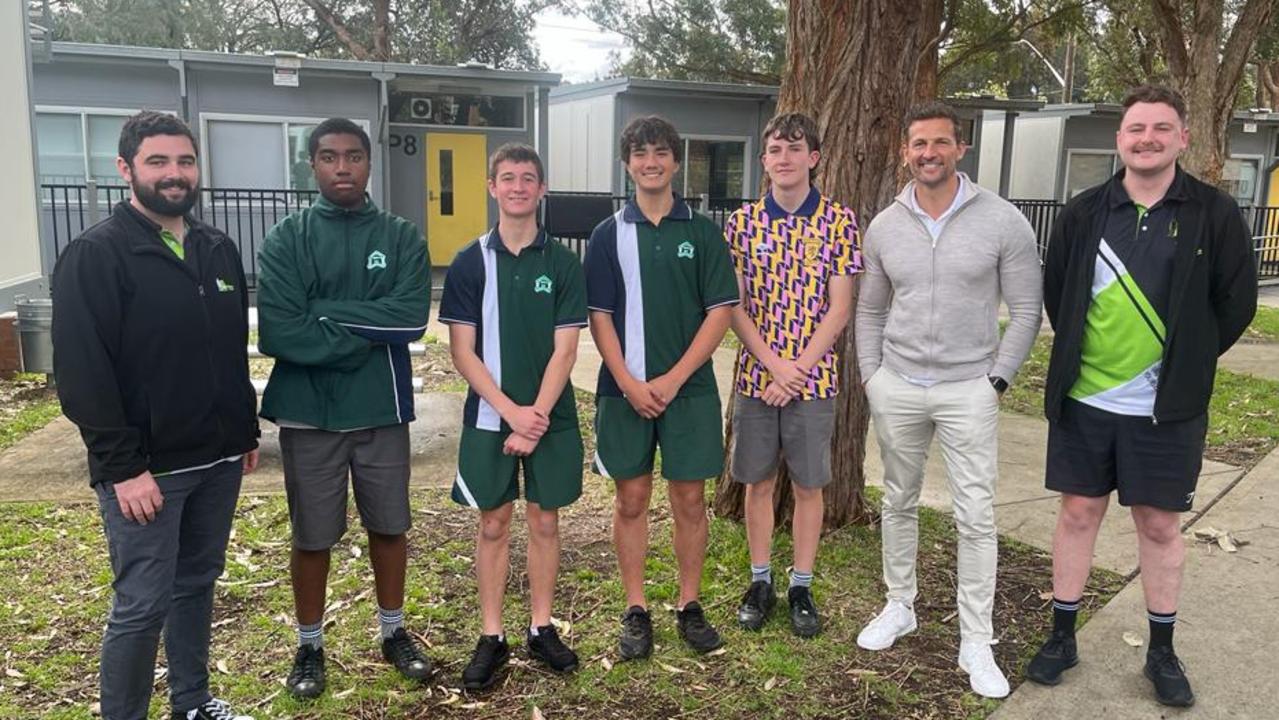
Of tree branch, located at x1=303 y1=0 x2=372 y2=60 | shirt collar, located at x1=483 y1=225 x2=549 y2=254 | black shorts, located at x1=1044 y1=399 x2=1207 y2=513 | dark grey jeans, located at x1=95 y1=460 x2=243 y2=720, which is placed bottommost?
dark grey jeans, located at x1=95 y1=460 x2=243 y2=720

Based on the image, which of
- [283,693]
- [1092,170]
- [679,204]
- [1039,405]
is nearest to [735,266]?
[679,204]

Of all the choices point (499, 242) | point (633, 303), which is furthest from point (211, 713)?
point (633, 303)

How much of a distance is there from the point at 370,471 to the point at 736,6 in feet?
84.6

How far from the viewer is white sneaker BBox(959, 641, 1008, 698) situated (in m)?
3.48

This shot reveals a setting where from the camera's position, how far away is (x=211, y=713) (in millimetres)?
3209

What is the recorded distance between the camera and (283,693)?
11.3ft

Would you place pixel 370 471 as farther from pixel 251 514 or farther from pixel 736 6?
pixel 736 6

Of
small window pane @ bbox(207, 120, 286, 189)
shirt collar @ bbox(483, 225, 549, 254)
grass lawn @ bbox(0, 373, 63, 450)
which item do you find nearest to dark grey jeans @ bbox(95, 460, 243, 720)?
shirt collar @ bbox(483, 225, 549, 254)

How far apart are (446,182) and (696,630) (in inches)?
590

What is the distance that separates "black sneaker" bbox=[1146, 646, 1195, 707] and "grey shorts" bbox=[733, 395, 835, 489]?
129 centimetres

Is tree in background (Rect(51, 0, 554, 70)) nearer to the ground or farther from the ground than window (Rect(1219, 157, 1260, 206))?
farther from the ground

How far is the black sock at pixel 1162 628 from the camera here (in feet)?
11.5

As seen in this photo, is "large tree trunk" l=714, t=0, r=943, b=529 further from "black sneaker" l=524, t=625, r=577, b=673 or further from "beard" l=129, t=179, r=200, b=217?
"beard" l=129, t=179, r=200, b=217

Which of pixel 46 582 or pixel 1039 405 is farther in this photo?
pixel 1039 405
